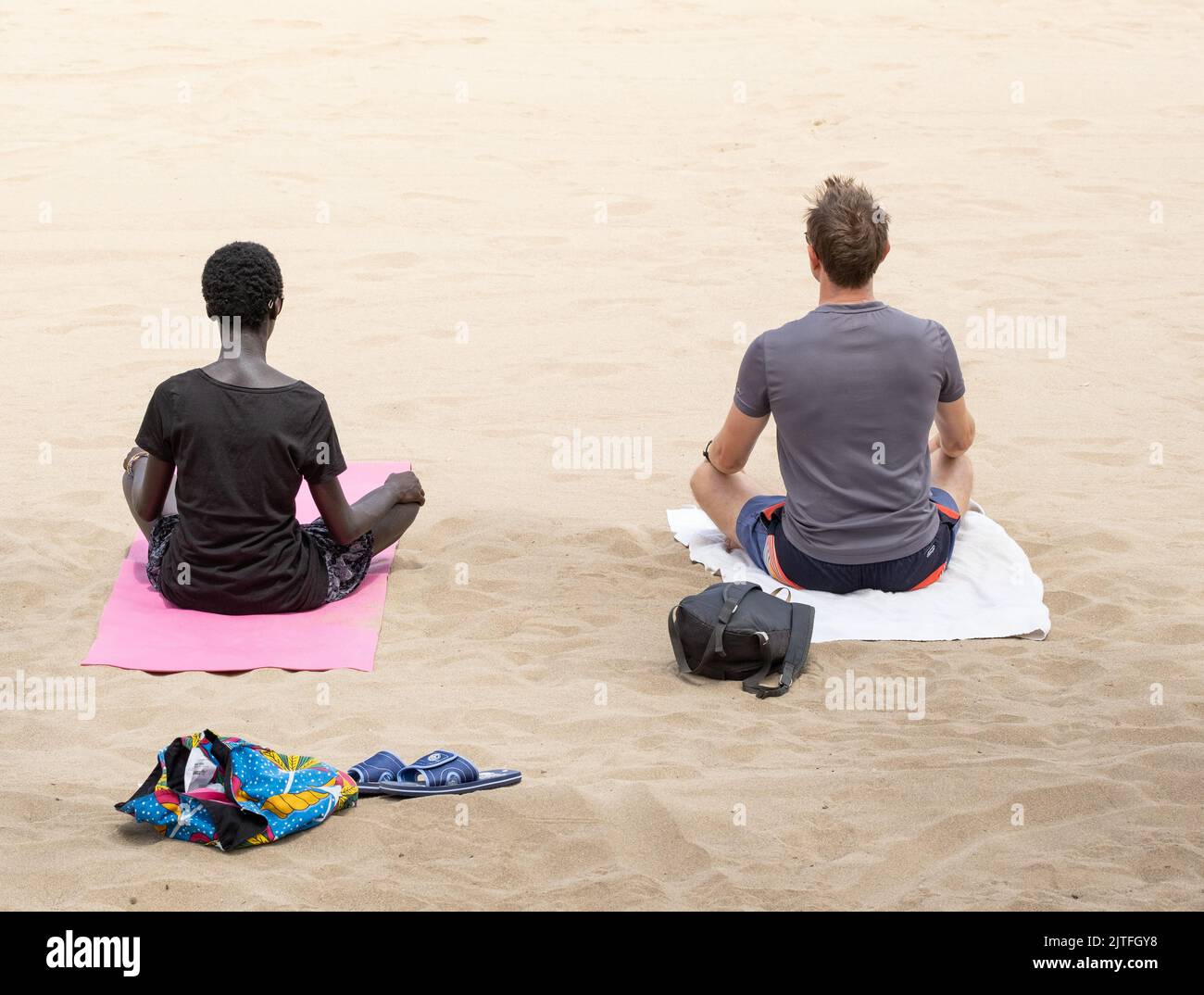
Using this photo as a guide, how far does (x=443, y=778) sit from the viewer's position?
145 inches

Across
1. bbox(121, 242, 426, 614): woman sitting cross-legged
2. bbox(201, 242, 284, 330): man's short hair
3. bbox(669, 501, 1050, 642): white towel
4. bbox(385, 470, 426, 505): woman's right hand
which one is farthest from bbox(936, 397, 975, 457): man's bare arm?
bbox(201, 242, 284, 330): man's short hair

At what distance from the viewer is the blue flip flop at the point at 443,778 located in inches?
144

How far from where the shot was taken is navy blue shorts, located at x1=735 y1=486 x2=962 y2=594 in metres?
4.98

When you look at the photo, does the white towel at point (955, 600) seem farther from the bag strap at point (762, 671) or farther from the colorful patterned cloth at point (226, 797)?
the colorful patterned cloth at point (226, 797)

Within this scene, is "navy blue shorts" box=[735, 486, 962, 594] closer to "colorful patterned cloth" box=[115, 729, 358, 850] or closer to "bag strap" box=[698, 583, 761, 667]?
"bag strap" box=[698, 583, 761, 667]

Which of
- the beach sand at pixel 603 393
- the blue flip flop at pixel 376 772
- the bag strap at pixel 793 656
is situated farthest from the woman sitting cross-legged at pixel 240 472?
the bag strap at pixel 793 656

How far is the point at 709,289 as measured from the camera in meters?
8.49

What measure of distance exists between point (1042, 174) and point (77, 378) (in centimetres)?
687

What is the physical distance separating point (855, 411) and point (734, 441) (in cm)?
47

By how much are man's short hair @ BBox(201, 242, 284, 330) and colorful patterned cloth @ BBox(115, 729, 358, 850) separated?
169 cm

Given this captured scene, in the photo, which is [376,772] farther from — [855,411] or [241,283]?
[855,411]

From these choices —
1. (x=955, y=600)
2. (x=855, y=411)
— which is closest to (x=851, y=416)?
(x=855, y=411)

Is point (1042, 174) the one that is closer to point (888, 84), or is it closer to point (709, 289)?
point (888, 84)

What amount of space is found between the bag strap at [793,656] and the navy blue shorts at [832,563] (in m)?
0.36
